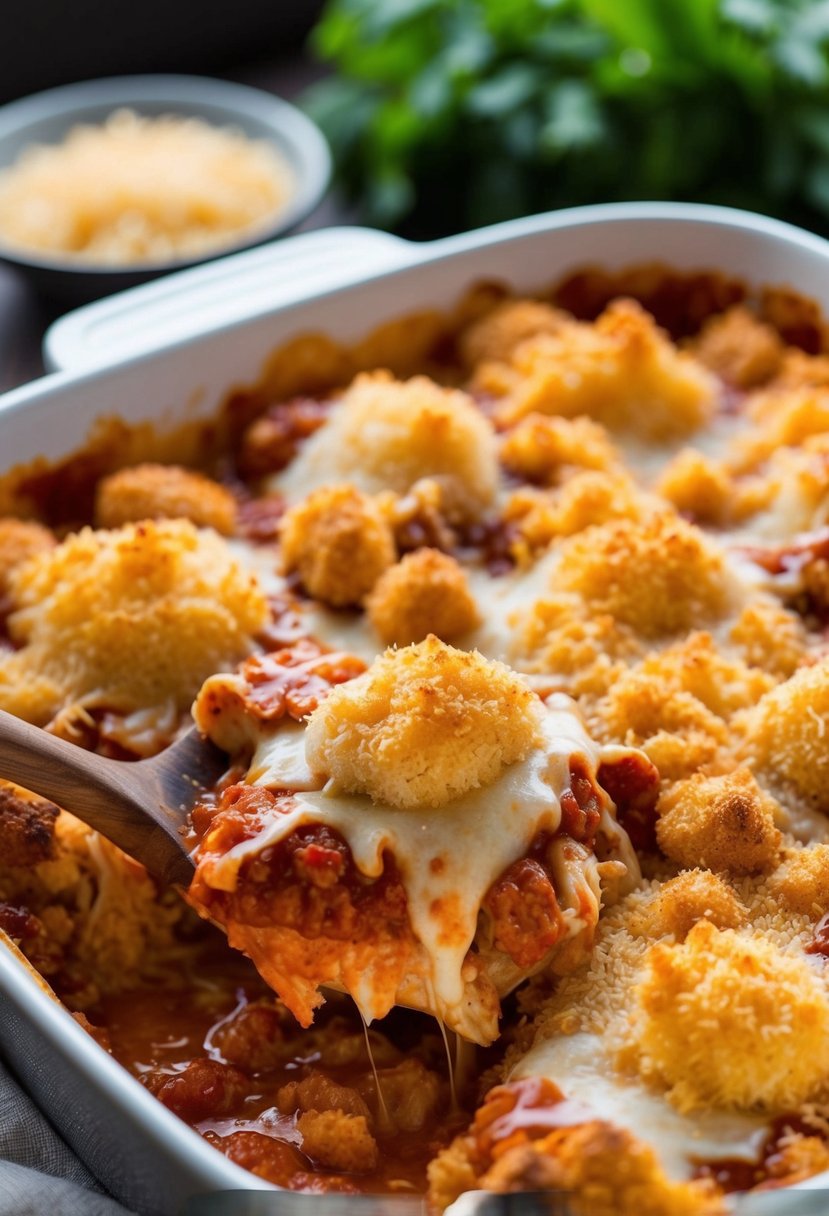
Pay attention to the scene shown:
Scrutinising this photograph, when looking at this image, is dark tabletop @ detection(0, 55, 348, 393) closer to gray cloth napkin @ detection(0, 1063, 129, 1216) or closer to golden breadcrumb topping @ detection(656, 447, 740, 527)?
golden breadcrumb topping @ detection(656, 447, 740, 527)

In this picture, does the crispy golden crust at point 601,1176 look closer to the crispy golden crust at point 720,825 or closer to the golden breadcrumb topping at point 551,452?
the crispy golden crust at point 720,825

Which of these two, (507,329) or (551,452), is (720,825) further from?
(507,329)

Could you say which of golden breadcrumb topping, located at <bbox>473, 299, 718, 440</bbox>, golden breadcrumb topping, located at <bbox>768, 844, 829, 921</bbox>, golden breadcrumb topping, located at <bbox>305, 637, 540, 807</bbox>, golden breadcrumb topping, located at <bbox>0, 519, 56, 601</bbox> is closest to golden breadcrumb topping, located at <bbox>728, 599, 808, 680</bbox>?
golden breadcrumb topping, located at <bbox>768, 844, 829, 921</bbox>

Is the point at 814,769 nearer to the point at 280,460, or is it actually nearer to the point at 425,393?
the point at 425,393

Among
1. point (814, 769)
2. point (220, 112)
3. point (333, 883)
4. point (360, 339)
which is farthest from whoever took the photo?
point (220, 112)

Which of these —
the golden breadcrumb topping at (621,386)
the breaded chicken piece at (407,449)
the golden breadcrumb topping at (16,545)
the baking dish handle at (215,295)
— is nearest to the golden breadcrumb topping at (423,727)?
the breaded chicken piece at (407,449)

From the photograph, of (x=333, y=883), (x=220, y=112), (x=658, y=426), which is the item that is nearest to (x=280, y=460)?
(x=658, y=426)
